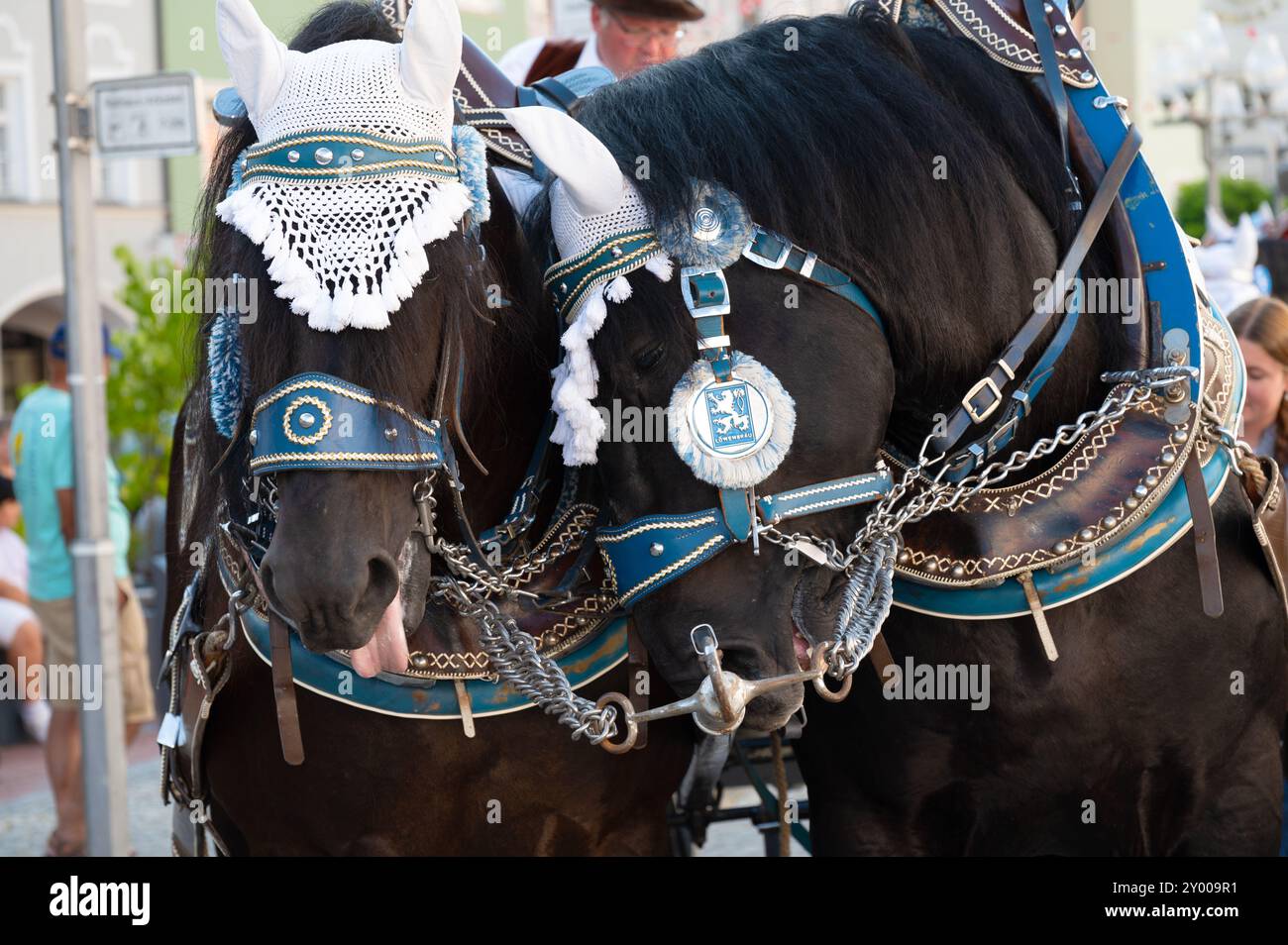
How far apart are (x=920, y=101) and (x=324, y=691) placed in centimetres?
132

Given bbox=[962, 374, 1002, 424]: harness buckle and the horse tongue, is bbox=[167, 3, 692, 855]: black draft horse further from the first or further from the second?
bbox=[962, 374, 1002, 424]: harness buckle

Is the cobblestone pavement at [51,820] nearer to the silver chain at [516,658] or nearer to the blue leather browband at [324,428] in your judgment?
the silver chain at [516,658]

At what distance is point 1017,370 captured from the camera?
2.54 m

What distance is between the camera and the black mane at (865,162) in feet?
7.52

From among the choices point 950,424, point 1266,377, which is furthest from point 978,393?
point 1266,377

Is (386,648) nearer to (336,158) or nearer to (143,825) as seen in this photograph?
(336,158)

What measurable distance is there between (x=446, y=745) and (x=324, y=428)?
2.42 feet

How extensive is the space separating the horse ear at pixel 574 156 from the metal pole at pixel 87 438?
11.5ft

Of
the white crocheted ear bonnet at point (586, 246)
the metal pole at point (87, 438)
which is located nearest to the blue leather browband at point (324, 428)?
the white crocheted ear bonnet at point (586, 246)

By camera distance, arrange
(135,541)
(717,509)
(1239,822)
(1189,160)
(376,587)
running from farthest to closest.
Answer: (1189,160) < (135,541) < (1239,822) < (717,509) < (376,587)
